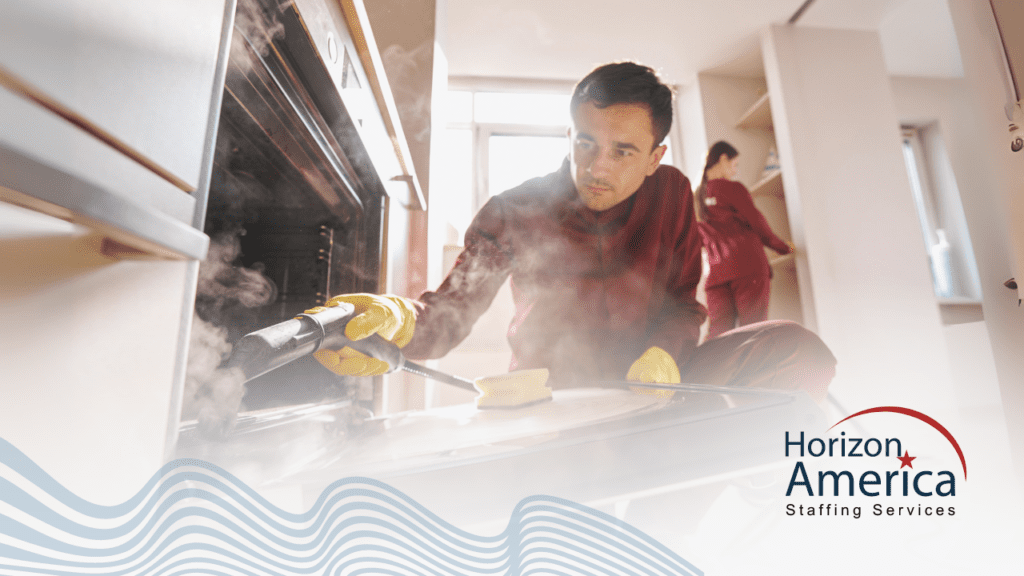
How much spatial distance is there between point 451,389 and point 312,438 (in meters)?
0.27

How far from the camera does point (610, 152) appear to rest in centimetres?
72

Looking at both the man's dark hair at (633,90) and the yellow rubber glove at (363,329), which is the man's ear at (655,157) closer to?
the man's dark hair at (633,90)

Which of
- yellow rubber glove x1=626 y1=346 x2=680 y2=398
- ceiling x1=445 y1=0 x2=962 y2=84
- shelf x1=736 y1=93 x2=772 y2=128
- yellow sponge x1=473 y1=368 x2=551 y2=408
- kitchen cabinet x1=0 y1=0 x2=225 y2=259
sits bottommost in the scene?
yellow sponge x1=473 y1=368 x2=551 y2=408

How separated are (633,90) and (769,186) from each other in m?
0.55

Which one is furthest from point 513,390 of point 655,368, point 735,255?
point 735,255

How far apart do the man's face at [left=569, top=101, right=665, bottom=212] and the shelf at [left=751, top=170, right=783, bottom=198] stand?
44 centimetres

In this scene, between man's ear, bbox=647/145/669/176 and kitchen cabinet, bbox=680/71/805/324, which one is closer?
man's ear, bbox=647/145/669/176

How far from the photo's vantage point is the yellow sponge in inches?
18.7

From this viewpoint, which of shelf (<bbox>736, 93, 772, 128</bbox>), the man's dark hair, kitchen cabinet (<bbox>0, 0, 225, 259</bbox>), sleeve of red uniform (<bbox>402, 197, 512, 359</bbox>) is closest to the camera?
kitchen cabinet (<bbox>0, 0, 225, 259</bbox>)

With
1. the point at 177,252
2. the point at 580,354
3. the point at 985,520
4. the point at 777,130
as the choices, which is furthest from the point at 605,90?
the point at 985,520

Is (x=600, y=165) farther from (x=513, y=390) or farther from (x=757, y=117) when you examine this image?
(x=757, y=117)

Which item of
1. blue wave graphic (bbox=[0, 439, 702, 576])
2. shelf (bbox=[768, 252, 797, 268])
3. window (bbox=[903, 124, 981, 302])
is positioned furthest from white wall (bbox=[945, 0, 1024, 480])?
blue wave graphic (bbox=[0, 439, 702, 576])

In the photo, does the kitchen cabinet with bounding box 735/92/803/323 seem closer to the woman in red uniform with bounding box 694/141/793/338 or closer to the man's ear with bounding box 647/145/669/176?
the woman in red uniform with bounding box 694/141/793/338

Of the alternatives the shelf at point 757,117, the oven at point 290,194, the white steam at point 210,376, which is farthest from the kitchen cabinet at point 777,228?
the white steam at point 210,376
